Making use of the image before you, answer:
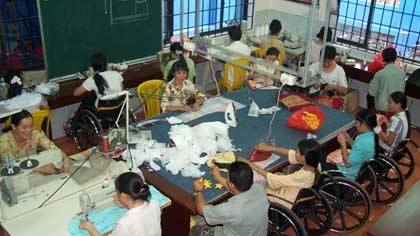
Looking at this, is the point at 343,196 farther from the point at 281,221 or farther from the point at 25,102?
the point at 25,102

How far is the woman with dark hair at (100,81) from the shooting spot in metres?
4.20

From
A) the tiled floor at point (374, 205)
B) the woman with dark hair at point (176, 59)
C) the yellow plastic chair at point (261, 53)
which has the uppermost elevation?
the woman with dark hair at point (176, 59)

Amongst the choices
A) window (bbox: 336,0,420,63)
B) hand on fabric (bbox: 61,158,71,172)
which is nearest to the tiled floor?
window (bbox: 336,0,420,63)

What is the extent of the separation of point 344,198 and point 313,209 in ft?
1.04

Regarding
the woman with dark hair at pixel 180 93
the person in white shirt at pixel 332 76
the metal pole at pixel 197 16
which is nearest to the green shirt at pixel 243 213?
the woman with dark hair at pixel 180 93

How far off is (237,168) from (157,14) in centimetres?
324

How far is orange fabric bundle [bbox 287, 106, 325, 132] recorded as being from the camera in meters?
3.78

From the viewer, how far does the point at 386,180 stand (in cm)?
411

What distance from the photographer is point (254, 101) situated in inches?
169

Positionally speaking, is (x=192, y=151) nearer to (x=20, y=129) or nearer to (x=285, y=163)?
(x=285, y=163)

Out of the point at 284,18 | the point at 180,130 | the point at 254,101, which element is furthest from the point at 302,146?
the point at 284,18

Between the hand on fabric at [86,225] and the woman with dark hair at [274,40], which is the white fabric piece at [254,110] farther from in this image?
the hand on fabric at [86,225]

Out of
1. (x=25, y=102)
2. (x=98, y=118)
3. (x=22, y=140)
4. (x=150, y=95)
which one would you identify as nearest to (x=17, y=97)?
(x=25, y=102)

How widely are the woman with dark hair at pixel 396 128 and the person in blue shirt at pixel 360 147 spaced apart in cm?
33
